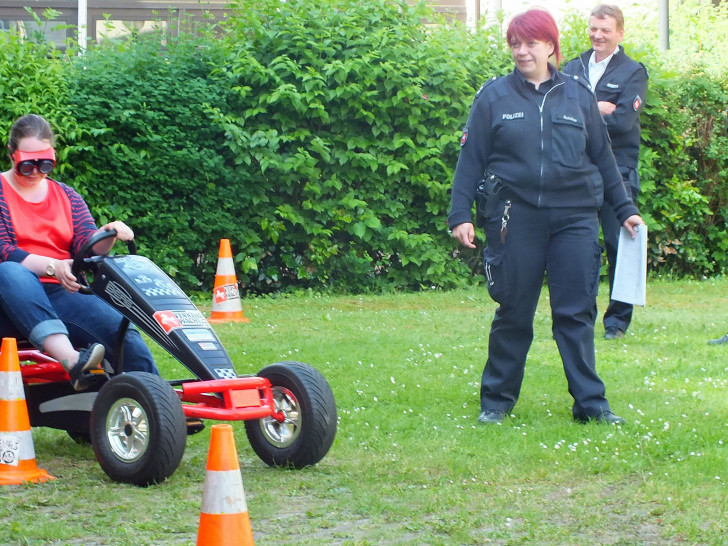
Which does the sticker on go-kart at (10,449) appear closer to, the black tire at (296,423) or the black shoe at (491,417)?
the black tire at (296,423)

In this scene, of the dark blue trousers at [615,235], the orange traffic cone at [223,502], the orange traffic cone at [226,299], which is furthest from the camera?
the orange traffic cone at [226,299]

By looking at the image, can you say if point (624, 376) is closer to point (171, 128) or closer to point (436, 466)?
point (436, 466)

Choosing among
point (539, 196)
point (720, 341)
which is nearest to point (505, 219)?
point (539, 196)

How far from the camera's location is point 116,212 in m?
10.3

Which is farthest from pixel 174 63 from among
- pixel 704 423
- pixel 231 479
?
pixel 231 479

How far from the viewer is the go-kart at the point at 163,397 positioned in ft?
14.6

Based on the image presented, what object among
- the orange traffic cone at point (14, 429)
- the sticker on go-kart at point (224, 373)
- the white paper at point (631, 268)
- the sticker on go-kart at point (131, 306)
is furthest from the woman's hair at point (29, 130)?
the white paper at point (631, 268)

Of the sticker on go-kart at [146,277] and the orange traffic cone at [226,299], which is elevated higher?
the sticker on go-kart at [146,277]

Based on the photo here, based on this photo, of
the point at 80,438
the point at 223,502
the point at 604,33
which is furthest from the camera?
the point at 604,33

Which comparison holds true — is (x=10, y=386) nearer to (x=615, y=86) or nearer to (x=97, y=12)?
(x=615, y=86)

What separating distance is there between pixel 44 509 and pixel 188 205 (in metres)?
6.86

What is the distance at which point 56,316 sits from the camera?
5.01 metres

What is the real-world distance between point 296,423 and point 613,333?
4.18m

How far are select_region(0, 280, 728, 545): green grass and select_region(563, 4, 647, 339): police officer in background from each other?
1.37 m
